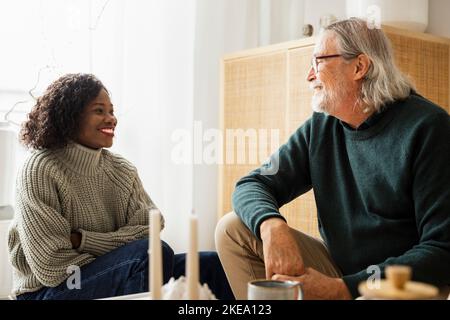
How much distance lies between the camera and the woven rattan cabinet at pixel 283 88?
8.45ft

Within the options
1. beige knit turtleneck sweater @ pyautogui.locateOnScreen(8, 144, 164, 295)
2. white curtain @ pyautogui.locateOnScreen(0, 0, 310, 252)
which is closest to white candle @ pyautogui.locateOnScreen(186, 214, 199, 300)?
beige knit turtleneck sweater @ pyautogui.locateOnScreen(8, 144, 164, 295)

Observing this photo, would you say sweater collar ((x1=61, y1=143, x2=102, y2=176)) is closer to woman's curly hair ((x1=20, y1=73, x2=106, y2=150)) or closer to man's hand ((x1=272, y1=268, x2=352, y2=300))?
woman's curly hair ((x1=20, y1=73, x2=106, y2=150))

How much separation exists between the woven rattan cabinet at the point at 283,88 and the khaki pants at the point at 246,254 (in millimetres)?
771

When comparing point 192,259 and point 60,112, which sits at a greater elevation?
point 60,112

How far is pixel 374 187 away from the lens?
1654 mm

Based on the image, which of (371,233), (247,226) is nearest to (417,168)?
(371,233)

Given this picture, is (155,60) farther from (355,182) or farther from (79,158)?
(355,182)

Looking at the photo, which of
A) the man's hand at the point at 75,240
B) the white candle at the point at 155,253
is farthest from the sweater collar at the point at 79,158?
the white candle at the point at 155,253

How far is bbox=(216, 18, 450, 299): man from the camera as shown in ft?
4.91

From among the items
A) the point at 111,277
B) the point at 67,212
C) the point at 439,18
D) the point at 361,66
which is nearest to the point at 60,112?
the point at 67,212

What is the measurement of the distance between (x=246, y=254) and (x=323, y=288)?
1.37 ft

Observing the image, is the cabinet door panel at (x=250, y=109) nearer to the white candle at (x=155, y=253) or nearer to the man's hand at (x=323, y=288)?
the man's hand at (x=323, y=288)

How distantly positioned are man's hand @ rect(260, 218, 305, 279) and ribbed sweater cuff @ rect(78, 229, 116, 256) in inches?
20.9

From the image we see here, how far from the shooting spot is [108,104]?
6.63ft
